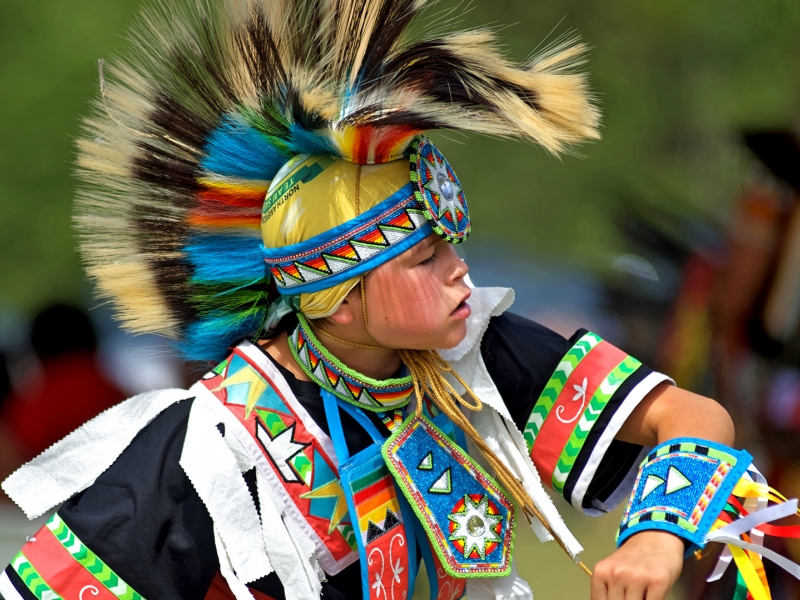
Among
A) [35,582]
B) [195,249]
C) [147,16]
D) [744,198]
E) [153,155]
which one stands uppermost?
[147,16]

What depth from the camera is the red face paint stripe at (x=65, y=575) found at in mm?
1445

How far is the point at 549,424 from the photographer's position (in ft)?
5.78

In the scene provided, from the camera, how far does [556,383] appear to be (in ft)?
5.79

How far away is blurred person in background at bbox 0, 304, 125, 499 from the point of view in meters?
3.83

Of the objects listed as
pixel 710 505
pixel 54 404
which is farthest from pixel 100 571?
pixel 54 404

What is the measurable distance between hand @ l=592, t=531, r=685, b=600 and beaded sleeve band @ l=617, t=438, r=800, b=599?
3 cm

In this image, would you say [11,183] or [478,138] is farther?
[478,138]

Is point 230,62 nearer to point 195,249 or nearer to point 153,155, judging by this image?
point 153,155

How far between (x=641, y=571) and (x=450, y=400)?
20.4 inches

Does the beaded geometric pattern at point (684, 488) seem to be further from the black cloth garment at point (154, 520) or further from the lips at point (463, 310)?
the black cloth garment at point (154, 520)

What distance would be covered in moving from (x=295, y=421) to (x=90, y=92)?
10.3 ft

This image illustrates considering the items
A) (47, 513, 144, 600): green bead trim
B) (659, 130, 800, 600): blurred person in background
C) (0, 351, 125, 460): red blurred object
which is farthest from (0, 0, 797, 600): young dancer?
(0, 351, 125, 460): red blurred object

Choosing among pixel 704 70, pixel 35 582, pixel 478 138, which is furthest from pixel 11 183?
pixel 704 70

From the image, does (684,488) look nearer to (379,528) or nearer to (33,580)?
(379,528)
